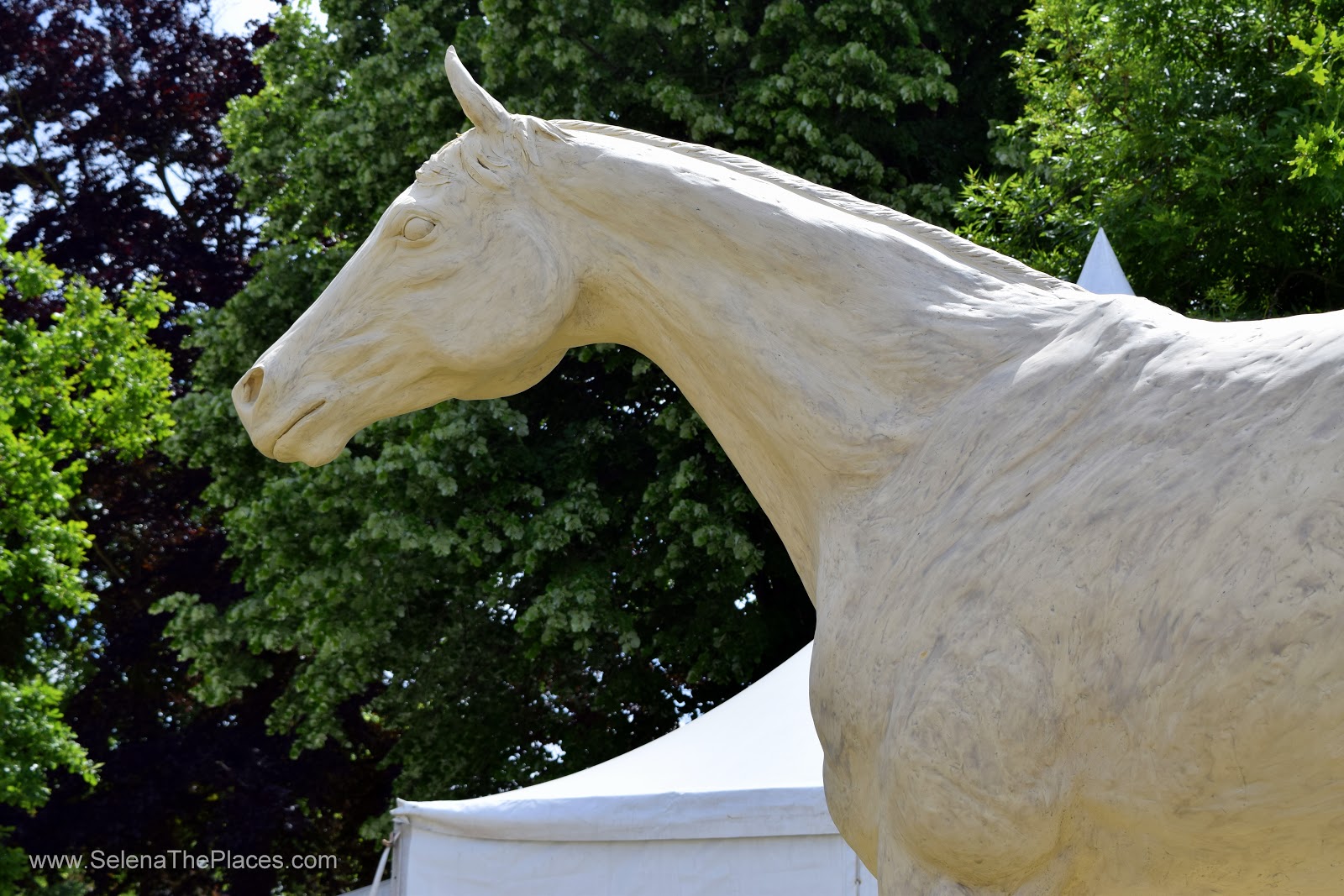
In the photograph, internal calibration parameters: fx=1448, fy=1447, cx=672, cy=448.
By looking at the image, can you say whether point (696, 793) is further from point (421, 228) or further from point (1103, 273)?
point (421, 228)

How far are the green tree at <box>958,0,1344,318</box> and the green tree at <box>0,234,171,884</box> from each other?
26.9 ft

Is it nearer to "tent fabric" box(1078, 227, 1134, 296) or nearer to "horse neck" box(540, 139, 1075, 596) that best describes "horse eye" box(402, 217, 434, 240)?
"horse neck" box(540, 139, 1075, 596)

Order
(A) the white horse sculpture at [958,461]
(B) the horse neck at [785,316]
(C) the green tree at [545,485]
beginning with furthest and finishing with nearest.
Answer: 1. (C) the green tree at [545,485]
2. (B) the horse neck at [785,316]
3. (A) the white horse sculpture at [958,461]

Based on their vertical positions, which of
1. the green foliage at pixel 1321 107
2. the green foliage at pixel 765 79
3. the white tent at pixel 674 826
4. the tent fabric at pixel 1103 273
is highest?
the green foliage at pixel 765 79

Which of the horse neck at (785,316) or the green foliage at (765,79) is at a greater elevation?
the green foliage at (765,79)

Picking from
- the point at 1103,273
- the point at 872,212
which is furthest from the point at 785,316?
the point at 1103,273

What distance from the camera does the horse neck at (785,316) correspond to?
2260 mm

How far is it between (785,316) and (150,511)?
1531 cm

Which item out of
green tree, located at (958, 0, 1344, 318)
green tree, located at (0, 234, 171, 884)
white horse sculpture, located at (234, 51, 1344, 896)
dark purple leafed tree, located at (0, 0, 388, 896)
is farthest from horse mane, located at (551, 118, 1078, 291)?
dark purple leafed tree, located at (0, 0, 388, 896)

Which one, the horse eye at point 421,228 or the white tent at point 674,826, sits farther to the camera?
the white tent at point 674,826

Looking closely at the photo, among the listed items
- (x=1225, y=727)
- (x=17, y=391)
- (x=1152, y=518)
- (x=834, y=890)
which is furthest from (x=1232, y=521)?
(x=17, y=391)

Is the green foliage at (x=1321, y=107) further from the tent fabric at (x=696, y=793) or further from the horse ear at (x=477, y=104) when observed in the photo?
the horse ear at (x=477, y=104)

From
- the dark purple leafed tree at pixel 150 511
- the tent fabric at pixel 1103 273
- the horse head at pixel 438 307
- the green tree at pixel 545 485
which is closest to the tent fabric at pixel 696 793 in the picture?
the tent fabric at pixel 1103 273

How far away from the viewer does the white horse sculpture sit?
6.11ft
